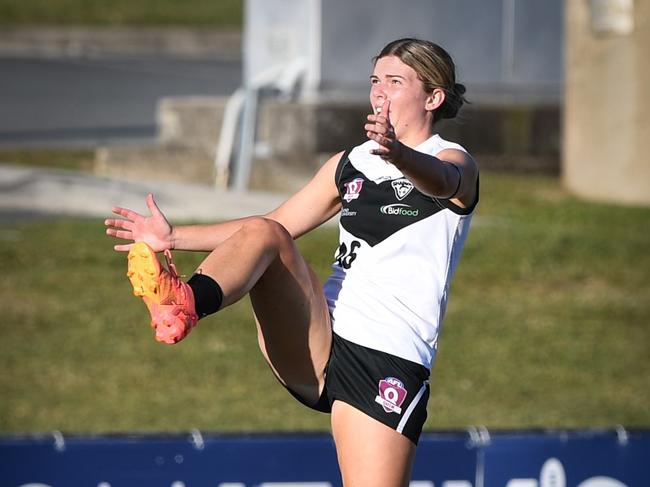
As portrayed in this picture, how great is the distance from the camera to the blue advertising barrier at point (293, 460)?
633 centimetres

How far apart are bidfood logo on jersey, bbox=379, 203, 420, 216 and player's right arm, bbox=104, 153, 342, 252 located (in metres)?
0.30

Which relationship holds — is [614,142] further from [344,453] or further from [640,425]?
[344,453]

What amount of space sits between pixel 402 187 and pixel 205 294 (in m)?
0.85

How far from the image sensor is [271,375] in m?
10.9

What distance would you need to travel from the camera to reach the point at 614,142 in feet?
46.2

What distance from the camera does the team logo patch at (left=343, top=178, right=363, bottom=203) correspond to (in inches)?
193

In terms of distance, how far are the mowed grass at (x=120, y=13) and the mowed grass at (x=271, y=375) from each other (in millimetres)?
20345

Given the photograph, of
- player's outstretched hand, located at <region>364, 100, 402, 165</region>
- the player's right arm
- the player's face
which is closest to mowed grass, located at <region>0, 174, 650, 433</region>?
the player's right arm

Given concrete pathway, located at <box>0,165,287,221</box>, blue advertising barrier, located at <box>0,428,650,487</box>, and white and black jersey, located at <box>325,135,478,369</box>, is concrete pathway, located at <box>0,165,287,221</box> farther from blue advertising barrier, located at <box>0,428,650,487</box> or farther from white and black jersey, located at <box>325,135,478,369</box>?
white and black jersey, located at <box>325,135,478,369</box>

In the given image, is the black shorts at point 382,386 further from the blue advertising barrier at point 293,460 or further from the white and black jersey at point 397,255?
the blue advertising barrier at point 293,460

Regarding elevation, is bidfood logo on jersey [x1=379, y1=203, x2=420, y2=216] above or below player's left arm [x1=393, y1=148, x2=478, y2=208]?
below

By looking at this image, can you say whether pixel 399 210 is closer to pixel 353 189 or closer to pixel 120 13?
pixel 353 189

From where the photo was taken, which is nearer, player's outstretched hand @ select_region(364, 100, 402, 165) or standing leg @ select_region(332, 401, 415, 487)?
player's outstretched hand @ select_region(364, 100, 402, 165)

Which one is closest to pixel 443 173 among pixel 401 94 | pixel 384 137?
pixel 384 137
